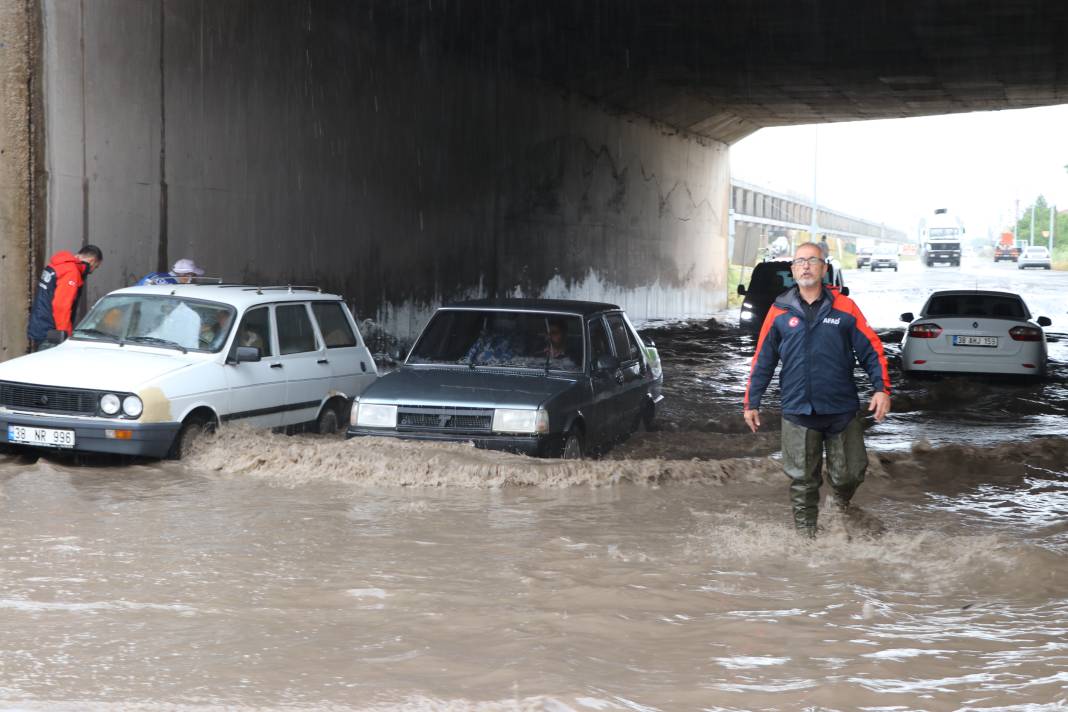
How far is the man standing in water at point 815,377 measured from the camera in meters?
6.74

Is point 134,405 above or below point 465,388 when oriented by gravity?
below

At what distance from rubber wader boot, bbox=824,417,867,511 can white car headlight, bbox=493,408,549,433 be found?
218cm

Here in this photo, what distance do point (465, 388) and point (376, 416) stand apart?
0.71 m

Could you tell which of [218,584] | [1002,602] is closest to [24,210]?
[218,584]

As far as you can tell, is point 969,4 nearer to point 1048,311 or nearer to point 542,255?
point 542,255

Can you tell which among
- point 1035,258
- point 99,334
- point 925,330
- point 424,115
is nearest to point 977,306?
point 925,330

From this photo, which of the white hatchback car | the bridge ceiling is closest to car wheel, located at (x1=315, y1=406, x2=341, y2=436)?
the white hatchback car

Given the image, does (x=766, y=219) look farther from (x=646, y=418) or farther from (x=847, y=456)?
(x=847, y=456)

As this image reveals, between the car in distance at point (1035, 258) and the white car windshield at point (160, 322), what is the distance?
248ft

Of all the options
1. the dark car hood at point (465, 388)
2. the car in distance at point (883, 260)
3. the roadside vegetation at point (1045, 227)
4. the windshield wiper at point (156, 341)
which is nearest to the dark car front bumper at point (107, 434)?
the windshield wiper at point (156, 341)

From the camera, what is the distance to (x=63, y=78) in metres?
11.8

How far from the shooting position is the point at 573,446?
29.4 ft

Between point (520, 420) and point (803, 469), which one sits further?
point (520, 420)

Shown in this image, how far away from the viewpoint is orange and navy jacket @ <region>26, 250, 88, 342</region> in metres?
10.9
